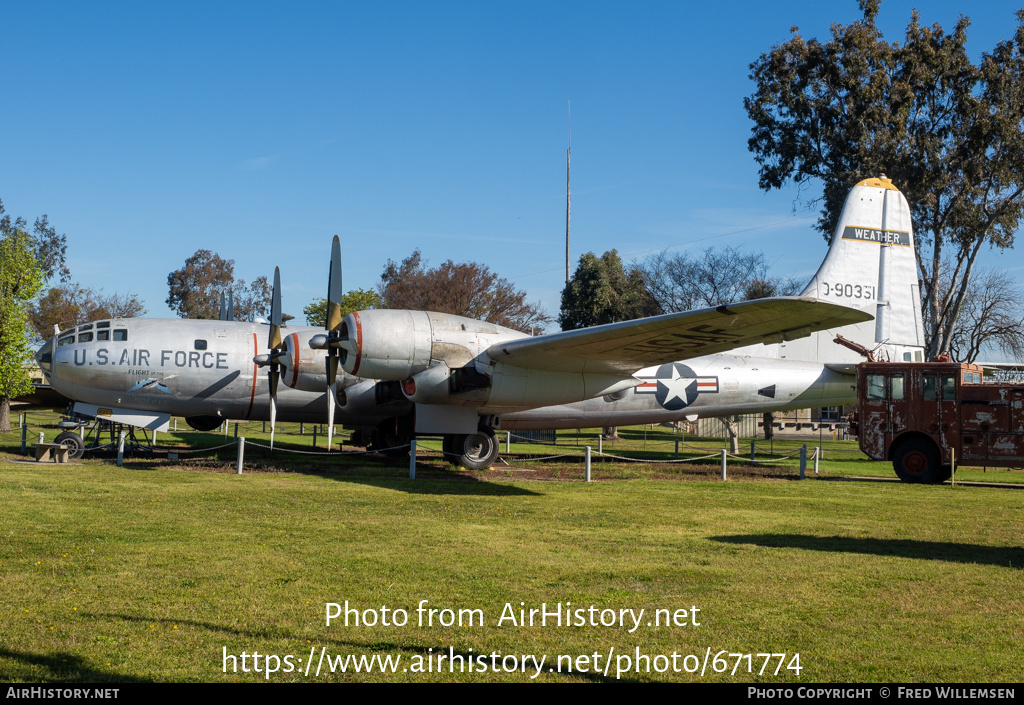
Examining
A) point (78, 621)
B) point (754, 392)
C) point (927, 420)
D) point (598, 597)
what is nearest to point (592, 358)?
point (754, 392)

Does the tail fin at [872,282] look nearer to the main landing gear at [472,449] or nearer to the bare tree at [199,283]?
the main landing gear at [472,449]

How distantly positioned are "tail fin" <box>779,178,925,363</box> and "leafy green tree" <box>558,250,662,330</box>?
20.3 meters

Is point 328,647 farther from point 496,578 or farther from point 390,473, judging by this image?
point 390,473

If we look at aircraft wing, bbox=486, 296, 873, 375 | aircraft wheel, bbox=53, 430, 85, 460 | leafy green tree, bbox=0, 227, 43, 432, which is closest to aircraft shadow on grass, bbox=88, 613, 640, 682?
aircraft wing, bbox=486, 296, 873, 375

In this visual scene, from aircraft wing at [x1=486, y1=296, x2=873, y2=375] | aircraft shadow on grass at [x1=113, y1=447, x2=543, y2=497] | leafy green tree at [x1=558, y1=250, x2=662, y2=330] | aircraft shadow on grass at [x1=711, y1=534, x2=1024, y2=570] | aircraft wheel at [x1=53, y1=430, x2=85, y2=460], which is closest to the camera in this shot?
aircraft shadow on grass at [x1=711, y1=534, x2=1024, y2=570]

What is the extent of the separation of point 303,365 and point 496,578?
39.4 feet

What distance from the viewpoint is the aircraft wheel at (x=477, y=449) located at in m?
19.4

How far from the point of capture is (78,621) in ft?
21.1

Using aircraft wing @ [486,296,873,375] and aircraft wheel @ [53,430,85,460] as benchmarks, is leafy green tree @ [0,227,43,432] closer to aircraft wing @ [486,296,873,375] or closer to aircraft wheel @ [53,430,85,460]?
aircraft wheel @ [53,430,85,460]

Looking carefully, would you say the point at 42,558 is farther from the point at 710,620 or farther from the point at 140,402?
the point at 140,402

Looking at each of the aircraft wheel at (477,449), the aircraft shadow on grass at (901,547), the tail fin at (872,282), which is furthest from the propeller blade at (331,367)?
the tail fin at (872,282)

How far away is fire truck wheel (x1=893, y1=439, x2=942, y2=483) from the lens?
1911 cm

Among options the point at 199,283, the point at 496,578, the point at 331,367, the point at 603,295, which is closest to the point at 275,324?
the point at 331,367
